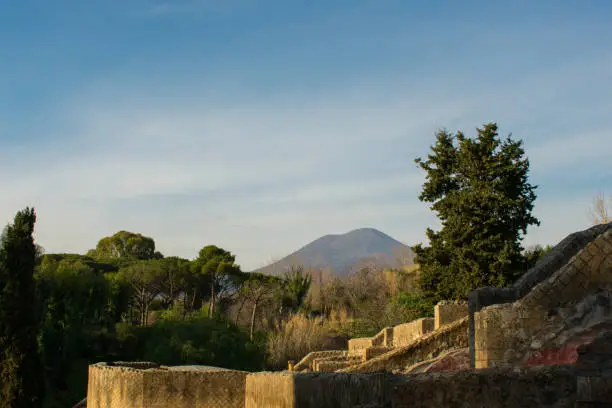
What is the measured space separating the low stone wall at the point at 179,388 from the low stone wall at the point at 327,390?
8728 millimetres

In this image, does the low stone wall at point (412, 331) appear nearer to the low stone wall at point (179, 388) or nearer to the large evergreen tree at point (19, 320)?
the low stone wall at point (179, 388)

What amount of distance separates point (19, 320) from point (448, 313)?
50.7ft

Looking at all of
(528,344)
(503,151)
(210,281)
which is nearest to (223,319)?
(210,281)

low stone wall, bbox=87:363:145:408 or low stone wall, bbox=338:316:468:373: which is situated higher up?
low stone wall, bbox=338:316:468:373

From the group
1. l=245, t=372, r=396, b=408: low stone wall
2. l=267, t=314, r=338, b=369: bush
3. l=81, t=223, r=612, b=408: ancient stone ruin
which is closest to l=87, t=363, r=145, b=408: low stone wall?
l=81, t=223, r=612, b=408: ancient stone ruin

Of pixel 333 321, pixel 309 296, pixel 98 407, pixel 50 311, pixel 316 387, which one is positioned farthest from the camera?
pixel 309 296

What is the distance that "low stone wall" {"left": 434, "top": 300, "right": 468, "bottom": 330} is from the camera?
61.4 feet

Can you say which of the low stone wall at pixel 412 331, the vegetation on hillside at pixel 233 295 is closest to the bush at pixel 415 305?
the vegetation on hillside at pixel 233 295

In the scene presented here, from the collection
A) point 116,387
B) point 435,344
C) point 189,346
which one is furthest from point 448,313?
point 189,346

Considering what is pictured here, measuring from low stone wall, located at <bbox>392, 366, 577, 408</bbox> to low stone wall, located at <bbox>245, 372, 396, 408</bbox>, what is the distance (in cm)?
16

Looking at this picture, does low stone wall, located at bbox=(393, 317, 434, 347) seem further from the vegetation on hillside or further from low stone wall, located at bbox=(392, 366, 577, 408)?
low stone wall, located at bbox=(392, 366, 577, 408)

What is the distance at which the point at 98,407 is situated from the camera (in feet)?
61.3

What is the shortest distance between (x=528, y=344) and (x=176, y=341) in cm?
2846

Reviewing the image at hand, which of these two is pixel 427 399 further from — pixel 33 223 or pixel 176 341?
pixel 176 341
